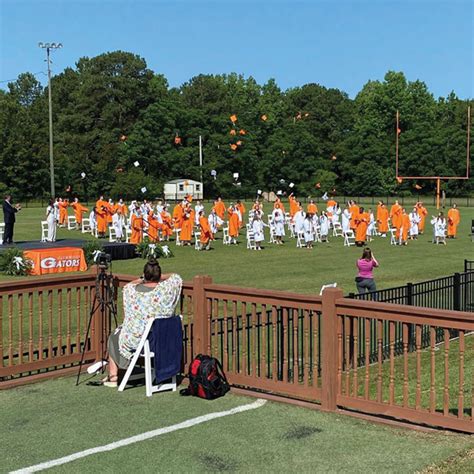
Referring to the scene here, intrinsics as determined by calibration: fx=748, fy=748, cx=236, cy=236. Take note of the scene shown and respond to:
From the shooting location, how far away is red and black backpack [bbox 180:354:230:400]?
7.70 meters

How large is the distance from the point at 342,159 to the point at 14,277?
7232cm

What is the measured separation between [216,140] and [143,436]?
8057cm

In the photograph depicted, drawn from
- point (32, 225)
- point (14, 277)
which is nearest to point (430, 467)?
point (14, 277)

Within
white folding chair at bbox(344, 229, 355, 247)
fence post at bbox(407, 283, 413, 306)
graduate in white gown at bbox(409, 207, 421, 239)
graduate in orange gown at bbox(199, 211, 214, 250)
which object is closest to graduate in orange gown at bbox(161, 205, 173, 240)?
graduate in orange gown at bbox(199, 211, 214, 250)

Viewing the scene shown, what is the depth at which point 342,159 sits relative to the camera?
9044cm

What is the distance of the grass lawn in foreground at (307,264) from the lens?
20792 millimetres

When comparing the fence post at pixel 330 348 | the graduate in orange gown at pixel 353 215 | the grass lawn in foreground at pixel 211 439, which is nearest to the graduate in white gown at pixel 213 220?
the graduate in orange gown at pixel 353 215

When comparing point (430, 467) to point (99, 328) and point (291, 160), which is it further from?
point (291, 160)

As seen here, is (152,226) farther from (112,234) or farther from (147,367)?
(147,367)

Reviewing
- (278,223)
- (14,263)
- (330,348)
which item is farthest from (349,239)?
(330,348)

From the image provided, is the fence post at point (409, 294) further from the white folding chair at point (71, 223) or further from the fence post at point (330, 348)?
the white folding chair at point (71, 223)

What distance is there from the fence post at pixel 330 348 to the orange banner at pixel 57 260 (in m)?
16.4

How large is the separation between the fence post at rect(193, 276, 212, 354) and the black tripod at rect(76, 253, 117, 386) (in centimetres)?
119

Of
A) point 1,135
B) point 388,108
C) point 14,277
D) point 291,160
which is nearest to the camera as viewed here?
point 14,277
